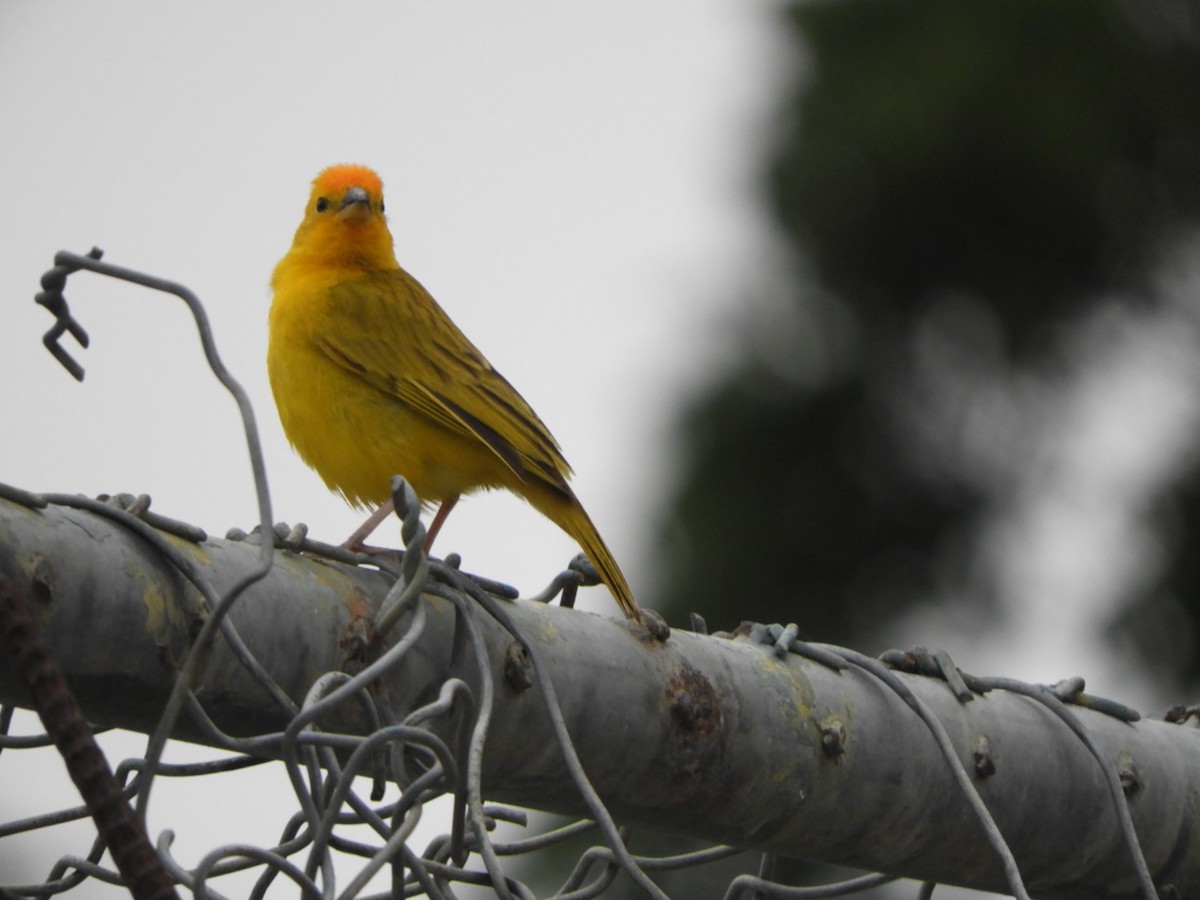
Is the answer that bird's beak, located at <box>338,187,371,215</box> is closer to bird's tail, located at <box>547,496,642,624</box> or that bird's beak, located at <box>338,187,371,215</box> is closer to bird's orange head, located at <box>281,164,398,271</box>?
bird's orange head, located at <box>281,164,398,271</box>

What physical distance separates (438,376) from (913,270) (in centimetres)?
642

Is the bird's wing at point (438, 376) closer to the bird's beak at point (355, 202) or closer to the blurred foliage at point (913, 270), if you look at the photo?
the bird's beak at point (355, 202)

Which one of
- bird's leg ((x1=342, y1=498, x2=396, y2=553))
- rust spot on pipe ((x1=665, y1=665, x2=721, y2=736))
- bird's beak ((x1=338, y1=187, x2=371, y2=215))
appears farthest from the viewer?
bird's beak ((x1=338, y1=187, x2=371, y2=215))

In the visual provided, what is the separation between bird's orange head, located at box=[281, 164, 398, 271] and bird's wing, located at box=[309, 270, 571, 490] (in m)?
0.53

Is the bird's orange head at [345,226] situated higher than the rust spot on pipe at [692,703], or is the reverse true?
the bird's orange head at [345,226]

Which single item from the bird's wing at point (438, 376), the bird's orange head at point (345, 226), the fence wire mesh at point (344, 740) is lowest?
the fence wire mesh at point (344, 740)

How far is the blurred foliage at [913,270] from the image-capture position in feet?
31.6

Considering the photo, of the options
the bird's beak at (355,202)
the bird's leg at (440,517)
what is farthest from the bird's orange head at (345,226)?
the bird's leg at (440,517)

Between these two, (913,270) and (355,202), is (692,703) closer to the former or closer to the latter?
(355,202)

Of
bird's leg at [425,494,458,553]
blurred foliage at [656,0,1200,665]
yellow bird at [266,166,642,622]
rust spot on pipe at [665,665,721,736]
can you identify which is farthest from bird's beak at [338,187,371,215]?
rust spot on pipe at [665,665,721,736]

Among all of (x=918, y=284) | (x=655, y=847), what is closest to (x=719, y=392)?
(x=918, y=284)

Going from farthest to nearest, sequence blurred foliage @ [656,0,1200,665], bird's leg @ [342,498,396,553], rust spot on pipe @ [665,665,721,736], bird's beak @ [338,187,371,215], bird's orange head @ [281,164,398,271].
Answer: blurred foliage @ [656,0,1200,665], bird's beak @ [338,187,371,215], bird's orange head @ [281,164,398,271], bird's leg @ [342,498,396,553], rust spot on pipe @ [665,665,721,736]

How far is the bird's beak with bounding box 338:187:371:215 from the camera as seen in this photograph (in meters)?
6.12

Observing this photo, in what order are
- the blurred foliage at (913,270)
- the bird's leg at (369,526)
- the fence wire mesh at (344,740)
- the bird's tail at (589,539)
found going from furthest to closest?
the blurred foliage at (913,270) → the bird's leg at (369,526) → the bird's tail at (589,539) → the fence wire mesh at (344,740)
